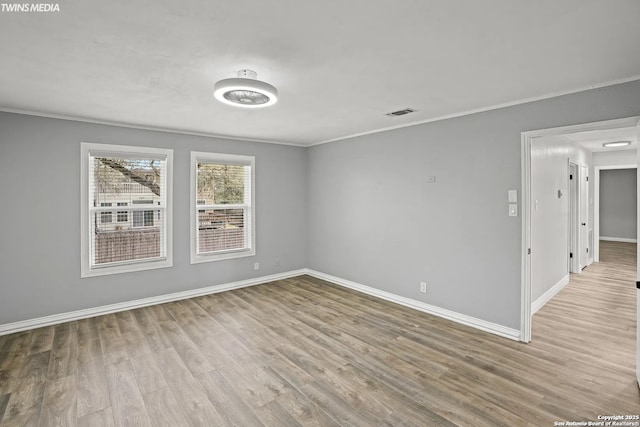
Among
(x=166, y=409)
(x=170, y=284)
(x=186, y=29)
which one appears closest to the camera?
(x=186, y=29)

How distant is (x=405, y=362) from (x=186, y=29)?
10.3 feet

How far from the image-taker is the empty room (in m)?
2.05

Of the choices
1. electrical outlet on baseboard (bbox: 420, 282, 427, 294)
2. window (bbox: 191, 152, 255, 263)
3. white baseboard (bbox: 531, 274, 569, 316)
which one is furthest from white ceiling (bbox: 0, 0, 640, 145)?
white baseboard (bbox: 531, 274, 569, 316)

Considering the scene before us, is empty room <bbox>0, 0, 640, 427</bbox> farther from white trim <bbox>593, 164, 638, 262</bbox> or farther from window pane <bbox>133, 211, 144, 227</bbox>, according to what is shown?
white trim <bbox>593, 164, 638, 262</bbox>

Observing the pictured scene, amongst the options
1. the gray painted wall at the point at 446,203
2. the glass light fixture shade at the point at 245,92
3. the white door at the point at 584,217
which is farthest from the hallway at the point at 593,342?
the glass light fixture shade at the point at 245,92

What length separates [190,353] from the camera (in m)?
3.12

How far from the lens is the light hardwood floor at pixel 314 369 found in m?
2.24

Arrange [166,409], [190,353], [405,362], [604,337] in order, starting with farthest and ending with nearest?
1. [604,337]
2. [190,353]
3. [405,362]
4. [166,409]

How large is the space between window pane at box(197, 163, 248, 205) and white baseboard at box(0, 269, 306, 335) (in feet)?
4.62

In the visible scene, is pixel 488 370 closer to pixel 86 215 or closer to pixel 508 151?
pixel 508 151

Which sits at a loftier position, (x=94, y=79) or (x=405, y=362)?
(x=94, y=79)

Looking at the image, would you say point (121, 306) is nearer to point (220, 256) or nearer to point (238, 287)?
point (220, 256)

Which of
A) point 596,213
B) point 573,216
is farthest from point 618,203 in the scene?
point 573,216

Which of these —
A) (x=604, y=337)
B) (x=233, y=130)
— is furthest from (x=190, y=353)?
(x=604, y=337)
